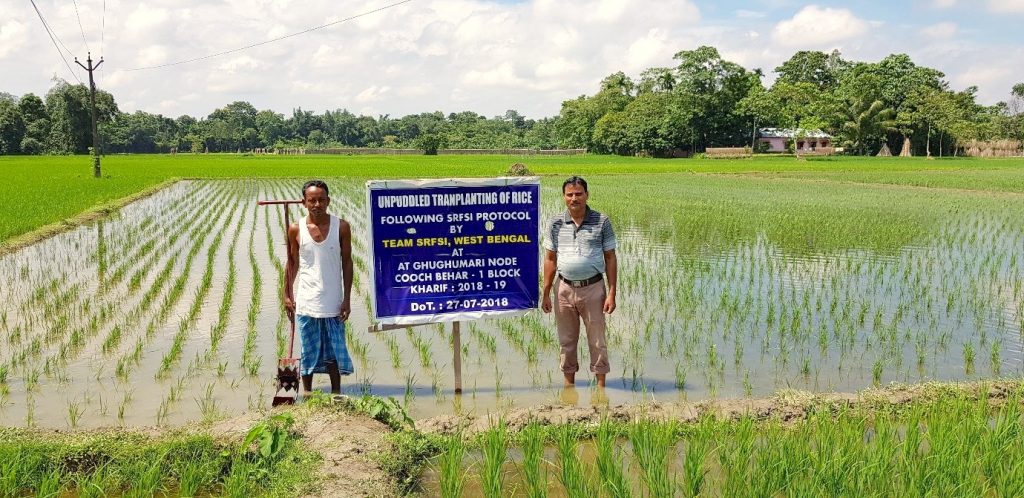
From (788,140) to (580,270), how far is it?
66.4m

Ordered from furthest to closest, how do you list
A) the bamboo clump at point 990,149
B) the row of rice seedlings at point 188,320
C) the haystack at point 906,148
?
the bamboo clump at point 990,149 < the haystack at point 906,148 < the row of rice seedlings at point 188,320

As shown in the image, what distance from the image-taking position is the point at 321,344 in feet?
15.7

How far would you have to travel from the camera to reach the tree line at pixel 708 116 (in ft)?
193

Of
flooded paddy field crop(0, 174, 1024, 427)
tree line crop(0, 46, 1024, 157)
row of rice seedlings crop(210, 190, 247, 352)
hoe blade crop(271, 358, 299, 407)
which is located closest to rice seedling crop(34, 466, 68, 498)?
flooded paddy field crop(0, 174, 1024, 427)

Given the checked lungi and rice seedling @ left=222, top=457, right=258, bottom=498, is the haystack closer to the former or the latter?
the checked lungi

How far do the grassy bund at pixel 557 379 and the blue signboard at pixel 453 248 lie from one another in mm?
610

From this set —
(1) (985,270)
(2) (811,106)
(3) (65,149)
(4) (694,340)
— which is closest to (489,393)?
(4) (694,340)

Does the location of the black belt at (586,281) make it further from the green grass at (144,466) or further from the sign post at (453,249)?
the green grass at (144,466)

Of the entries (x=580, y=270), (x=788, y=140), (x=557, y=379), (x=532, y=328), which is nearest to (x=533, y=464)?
(x=580, y=270)

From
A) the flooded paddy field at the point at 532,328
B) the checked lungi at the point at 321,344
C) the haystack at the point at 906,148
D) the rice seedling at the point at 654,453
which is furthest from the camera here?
the haystack at the point at 906,148

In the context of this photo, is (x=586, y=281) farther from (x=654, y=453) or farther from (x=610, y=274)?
(x=654, y=453)

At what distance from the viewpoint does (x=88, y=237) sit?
13.1m

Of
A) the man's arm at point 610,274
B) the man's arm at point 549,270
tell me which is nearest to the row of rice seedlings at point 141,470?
the man's arm at point 549,270

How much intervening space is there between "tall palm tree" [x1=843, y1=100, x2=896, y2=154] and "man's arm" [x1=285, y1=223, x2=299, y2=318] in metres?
60.5
